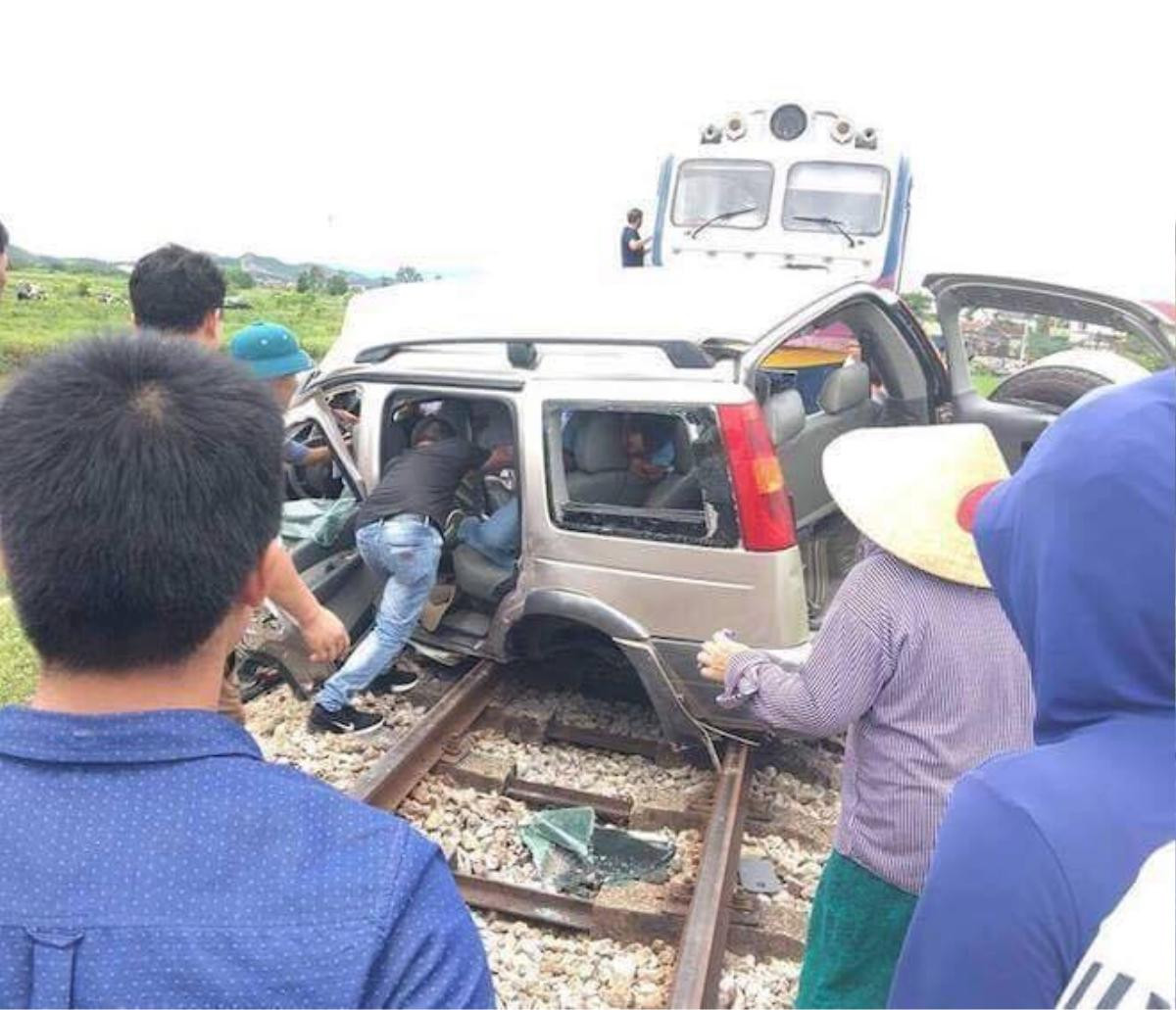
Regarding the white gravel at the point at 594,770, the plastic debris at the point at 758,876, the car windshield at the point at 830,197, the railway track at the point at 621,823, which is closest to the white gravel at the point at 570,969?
the railway track at the point at 621,823

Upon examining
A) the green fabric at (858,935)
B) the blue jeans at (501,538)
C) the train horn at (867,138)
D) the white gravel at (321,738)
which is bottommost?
the white gravel at (321,738)

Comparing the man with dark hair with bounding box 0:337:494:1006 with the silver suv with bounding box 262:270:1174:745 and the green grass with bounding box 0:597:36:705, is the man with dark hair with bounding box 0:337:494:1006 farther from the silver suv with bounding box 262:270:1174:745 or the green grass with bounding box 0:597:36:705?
the green grass with bounding box 0:597:36:705

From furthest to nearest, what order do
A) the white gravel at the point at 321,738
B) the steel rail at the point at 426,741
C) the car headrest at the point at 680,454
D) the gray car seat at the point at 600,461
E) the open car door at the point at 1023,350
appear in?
the open car door at the point at 1023,350
the car headrest at the point at 680,454
the gray car seat at the point at 600,461
the white gravel at the point at 321,738
the steel rail at the point at 426,741

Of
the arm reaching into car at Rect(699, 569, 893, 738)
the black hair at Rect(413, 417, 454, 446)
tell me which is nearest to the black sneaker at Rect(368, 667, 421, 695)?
the black hair at Rect(413, 417, 454, 446)

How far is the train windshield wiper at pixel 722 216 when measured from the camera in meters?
10.2

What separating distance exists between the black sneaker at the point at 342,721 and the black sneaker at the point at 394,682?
316 millimetres

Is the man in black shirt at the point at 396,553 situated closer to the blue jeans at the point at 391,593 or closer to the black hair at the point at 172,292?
the blue jeans at the point at 391,593

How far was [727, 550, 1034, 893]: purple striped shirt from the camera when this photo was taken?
7.07 ft

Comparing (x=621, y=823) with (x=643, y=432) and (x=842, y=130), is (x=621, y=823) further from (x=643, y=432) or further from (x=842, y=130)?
(x=842, y=130)

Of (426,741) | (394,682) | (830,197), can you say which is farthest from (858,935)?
(830,197)

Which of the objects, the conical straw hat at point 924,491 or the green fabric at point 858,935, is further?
the green fabric at point 858,935

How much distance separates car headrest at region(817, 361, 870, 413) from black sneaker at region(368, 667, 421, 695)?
2.53 meters

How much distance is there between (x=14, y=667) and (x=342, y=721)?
2286 millimetres

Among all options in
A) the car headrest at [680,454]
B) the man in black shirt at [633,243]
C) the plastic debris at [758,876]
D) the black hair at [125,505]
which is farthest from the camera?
the man in black shirt at [633,243]
